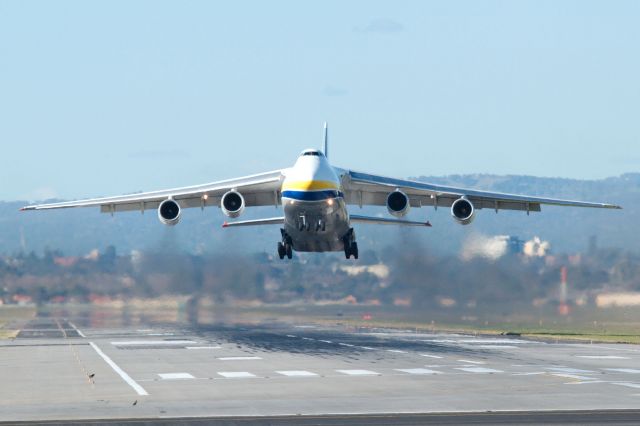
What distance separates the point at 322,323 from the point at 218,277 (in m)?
16.0

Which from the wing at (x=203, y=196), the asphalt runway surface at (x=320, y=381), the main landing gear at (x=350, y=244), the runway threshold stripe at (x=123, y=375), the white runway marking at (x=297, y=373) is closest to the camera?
the asphalt runway surface at (x=320, y=381)

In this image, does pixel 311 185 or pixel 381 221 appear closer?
pixel 311 185

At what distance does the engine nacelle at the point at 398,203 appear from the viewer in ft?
141

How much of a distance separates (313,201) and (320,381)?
10896 mm

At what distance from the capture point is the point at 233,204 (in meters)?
42.6

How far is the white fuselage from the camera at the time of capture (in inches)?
1554

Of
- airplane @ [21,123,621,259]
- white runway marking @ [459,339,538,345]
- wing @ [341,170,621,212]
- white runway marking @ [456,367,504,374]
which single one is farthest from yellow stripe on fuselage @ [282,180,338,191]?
white runway marking @ [459,339,538,345]

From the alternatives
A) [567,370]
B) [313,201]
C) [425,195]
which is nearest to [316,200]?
[313,201]

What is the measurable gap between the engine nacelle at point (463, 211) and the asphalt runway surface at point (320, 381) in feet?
16.2

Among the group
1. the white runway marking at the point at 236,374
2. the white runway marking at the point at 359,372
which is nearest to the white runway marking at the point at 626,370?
the white runway marking at the point at 359,372

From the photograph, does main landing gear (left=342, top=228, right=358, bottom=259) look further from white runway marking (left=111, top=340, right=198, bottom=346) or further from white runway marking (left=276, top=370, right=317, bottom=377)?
white runway marking (left=276, top=370, right=317, bottom=377)

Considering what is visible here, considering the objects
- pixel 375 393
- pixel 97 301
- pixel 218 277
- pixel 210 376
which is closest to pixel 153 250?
pixel 218 277

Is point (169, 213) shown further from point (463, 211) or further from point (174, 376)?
point (174, 376)

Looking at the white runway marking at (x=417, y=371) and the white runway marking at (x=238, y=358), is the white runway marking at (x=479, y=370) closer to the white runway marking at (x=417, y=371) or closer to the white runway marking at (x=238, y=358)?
the white runway marking at (x=417, y=371)
